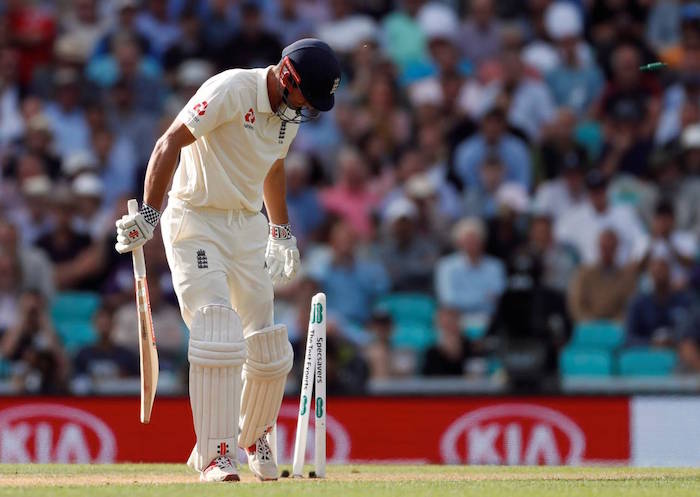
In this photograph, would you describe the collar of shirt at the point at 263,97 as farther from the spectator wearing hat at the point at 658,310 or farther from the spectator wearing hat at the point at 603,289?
the spectator wearing hat at the point at 603,289

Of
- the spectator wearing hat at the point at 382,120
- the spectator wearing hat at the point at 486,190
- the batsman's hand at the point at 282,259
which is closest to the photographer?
the batsman's hand at the point at 282,259

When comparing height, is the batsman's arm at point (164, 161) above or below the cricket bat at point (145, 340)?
above

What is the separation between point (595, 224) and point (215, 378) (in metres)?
6.50

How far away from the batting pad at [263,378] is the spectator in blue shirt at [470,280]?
4903 millimetres

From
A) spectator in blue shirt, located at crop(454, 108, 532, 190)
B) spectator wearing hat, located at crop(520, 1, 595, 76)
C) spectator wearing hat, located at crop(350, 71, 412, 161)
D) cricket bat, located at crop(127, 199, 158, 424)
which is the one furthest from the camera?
spectator wearing hat, located at crop(520, 1, 595, 76)

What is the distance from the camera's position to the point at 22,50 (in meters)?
13.9

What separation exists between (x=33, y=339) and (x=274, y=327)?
178 inches

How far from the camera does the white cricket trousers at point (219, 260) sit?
6414 millimetres

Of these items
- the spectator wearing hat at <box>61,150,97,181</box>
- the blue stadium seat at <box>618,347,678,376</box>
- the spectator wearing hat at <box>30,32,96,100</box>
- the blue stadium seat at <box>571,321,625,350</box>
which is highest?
the spectator wearing hat at <box>30,32,96,100</box>

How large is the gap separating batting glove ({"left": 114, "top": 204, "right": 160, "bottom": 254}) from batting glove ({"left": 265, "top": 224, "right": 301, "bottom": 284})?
1.01 meters

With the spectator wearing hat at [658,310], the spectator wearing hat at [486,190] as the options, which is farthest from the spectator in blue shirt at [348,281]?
the spectator wearing hat at [658,310]

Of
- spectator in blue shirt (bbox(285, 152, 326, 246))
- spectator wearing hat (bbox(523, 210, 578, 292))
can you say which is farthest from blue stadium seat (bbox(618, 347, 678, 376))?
spectator in blue shirt (bbox(285, 152, 326, 246))

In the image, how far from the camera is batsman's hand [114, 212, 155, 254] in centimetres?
624

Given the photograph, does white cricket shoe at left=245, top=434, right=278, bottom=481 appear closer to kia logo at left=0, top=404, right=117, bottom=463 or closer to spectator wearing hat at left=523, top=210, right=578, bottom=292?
kia logo at left=0, top=404, right=117, bottom=463
